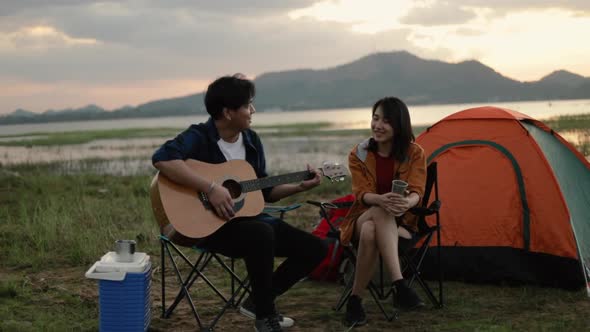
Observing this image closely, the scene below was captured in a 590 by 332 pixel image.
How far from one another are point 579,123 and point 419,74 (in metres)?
157

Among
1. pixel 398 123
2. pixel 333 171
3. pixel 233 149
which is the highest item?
pixel 398 123

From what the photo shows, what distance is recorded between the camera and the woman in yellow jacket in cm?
369

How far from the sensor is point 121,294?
132 inches

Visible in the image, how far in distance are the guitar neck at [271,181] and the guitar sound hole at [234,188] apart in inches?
1.4

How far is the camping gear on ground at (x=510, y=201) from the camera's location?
4410mm

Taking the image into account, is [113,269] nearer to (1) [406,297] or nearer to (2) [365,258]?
(2) [365,258]

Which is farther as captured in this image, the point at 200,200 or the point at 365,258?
the point at 365,258

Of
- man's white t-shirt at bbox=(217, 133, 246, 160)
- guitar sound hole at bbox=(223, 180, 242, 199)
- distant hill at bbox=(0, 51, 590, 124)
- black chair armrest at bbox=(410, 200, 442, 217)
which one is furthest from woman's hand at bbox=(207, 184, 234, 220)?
distant hill at bbox=(0, 51, 590, 124)

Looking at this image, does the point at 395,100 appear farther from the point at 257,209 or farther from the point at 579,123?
the point at 579,123

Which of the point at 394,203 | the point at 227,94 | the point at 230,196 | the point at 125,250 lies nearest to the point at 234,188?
the point at 230,196

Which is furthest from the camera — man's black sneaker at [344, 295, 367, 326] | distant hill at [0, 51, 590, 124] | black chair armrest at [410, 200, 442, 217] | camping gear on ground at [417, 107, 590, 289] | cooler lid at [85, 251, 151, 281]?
distant hill at [0, 51, 590, 124]

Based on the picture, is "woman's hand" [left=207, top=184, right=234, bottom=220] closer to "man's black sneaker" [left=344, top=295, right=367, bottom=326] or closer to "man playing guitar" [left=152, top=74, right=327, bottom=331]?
"man playing guitar" [left=152, top=74, right=327, bottom=331]

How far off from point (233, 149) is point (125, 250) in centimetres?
81

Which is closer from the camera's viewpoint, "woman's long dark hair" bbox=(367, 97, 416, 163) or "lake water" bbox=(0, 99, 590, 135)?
"woman's long dark hair" bbox=(367, 97, 416, 163)
